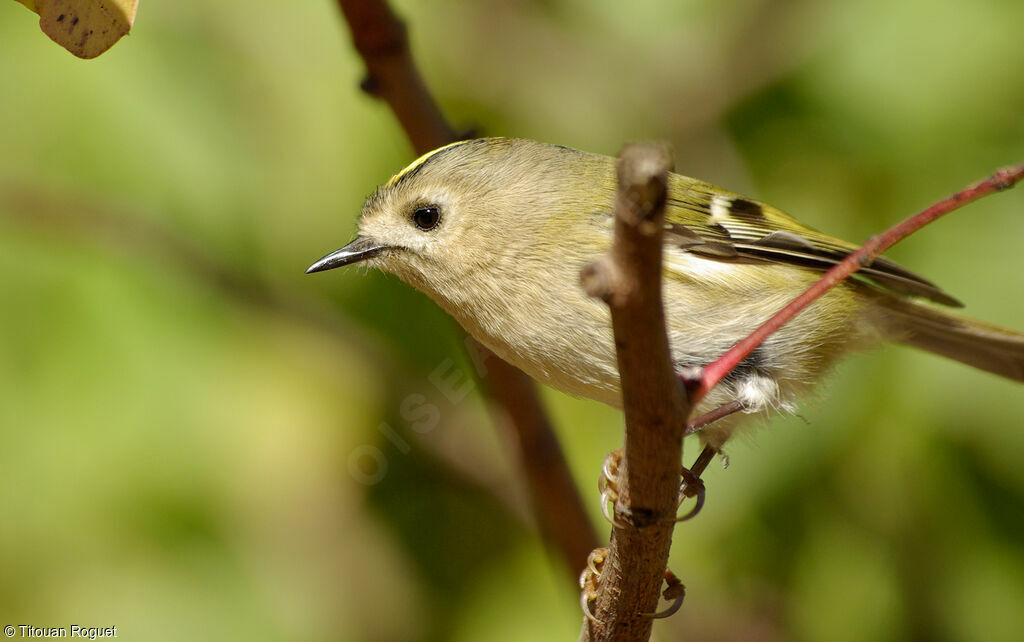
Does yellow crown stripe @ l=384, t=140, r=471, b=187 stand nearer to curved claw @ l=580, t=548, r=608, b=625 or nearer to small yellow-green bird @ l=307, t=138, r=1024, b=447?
small yellow-green bird @ l=307, t=138, r=1024, b=447

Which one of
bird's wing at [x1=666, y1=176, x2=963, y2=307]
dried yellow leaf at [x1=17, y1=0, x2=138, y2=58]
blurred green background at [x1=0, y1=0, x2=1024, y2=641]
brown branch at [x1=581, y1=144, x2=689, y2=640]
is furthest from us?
Answer: blurred green background at [x1=0, y1=0, x2=1024, y2=641]

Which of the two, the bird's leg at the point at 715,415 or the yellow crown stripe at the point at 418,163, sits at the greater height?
the yellow crown stripe at the point at 418,163

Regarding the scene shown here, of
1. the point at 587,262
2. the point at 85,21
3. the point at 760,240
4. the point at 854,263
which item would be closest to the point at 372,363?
the point at 587,262

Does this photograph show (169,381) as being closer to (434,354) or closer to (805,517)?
(434,354)

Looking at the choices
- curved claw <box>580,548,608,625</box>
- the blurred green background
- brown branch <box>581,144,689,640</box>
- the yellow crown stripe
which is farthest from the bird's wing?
brown branch <box>581,144,689,640</box>

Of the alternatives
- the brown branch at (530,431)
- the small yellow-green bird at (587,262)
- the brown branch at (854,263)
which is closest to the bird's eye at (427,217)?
the small yellow-green bird at (587,262)

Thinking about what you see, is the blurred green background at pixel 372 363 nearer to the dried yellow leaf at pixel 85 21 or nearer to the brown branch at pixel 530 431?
the brown branch at pixel 530 431

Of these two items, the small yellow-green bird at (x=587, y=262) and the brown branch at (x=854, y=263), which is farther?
the small yellow-green bird at (x=587, y=262)

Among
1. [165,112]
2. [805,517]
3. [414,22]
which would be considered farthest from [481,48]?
[805,517]
